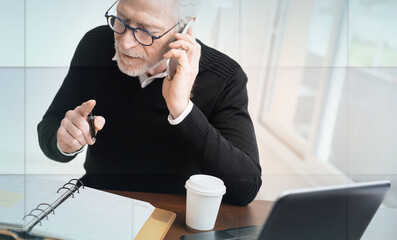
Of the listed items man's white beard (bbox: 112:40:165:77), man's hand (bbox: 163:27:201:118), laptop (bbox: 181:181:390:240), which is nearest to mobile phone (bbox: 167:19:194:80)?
man's hand (bbox: 163:27:201:118)

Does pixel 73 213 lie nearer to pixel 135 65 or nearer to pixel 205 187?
pixel 205 187

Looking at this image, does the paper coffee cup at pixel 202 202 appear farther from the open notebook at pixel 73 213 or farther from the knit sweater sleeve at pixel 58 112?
the knit sweater sleeve at pixel 58 112

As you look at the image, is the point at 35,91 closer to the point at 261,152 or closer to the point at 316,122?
the point at 261,152

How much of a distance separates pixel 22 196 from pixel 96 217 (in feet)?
0.57

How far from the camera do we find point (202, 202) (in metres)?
0.73

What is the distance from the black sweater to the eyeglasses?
6 cm

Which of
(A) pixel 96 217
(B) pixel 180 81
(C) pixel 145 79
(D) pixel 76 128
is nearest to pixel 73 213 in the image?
(A) pixel 96 217

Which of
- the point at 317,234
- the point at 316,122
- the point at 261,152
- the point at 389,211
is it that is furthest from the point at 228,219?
the point at 316,122

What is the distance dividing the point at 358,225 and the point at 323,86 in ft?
2.65

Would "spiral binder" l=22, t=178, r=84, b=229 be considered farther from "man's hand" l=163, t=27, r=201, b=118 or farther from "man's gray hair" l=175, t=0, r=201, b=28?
"man's gray hair" l=175, t=0, r=201, b=28

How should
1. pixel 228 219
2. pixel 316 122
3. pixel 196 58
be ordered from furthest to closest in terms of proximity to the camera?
pixel 316 122 → pixel 196 58 → pixel 228 219

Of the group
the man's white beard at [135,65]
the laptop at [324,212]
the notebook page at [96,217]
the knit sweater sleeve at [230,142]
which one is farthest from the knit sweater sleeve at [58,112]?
the laptop at [324,212]

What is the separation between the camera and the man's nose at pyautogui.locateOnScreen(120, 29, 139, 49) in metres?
0.94

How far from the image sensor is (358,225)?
0.67 metres
